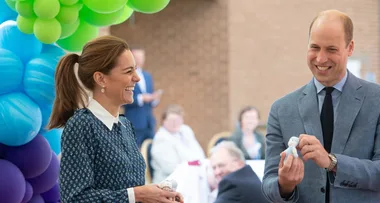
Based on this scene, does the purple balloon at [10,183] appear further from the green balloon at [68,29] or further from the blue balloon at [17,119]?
the green balloon at [68,29]

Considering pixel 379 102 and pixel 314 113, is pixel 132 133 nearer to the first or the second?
pixel 314 113

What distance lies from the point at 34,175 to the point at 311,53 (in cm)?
165

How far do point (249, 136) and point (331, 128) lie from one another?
529cm

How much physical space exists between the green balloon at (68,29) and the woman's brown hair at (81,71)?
0.75 metres

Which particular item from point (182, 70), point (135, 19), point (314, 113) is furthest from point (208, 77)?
point (314, 113)

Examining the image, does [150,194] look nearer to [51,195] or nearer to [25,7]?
[25,7]

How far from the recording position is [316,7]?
444 inches

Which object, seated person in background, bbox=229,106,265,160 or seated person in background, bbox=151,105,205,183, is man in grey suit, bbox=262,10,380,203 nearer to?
seated person in background, bbox=151,105,205,183

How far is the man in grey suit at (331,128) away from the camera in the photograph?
7.95 ft

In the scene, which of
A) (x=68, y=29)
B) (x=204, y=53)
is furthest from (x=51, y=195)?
(x=204, y=53)

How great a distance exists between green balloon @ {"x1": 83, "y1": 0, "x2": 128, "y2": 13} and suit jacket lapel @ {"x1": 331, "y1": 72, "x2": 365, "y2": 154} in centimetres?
129

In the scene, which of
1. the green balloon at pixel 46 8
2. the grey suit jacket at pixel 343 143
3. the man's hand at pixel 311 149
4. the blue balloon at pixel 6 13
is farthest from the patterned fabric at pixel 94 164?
the blue balloon at pixel 6 13

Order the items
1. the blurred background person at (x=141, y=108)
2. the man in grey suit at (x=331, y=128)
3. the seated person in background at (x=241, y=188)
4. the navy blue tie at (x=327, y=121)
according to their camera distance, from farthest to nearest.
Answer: the blurred background person at (x=141, y=108), the seated person in background at (x=241, y=188), the navy blue tie at (x=327, y=121), the man in grey suit at (x=331, y=128)

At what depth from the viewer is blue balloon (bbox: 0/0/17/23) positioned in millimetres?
3518
